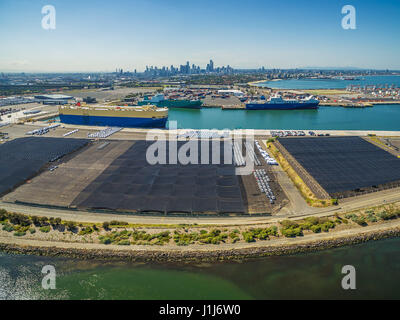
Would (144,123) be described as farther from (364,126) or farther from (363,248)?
(364,126)

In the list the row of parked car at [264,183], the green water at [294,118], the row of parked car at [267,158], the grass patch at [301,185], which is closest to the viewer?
the grass patch at [301,185]

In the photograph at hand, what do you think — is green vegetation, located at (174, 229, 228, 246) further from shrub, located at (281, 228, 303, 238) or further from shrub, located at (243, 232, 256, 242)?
shrub, located at (281, 228, 303, 238)

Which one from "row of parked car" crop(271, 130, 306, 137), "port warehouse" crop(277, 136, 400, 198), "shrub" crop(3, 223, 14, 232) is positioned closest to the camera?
"shrub" crop(3, 223, 14, 232)

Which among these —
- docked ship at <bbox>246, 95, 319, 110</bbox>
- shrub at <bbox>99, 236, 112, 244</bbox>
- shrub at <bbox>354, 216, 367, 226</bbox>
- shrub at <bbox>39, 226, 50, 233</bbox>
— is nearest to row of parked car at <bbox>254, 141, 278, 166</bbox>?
shrub at <bbox>354, 216, 367, 226</bbox>

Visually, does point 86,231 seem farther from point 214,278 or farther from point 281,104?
point 281,104

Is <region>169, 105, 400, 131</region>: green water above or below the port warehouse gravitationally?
above

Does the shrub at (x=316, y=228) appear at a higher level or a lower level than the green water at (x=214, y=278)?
higher

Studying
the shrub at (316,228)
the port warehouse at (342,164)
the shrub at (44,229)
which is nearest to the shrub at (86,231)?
the shrub at (44,229)

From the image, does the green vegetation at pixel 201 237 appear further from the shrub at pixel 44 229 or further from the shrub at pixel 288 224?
the shrub at pixel 44 229
